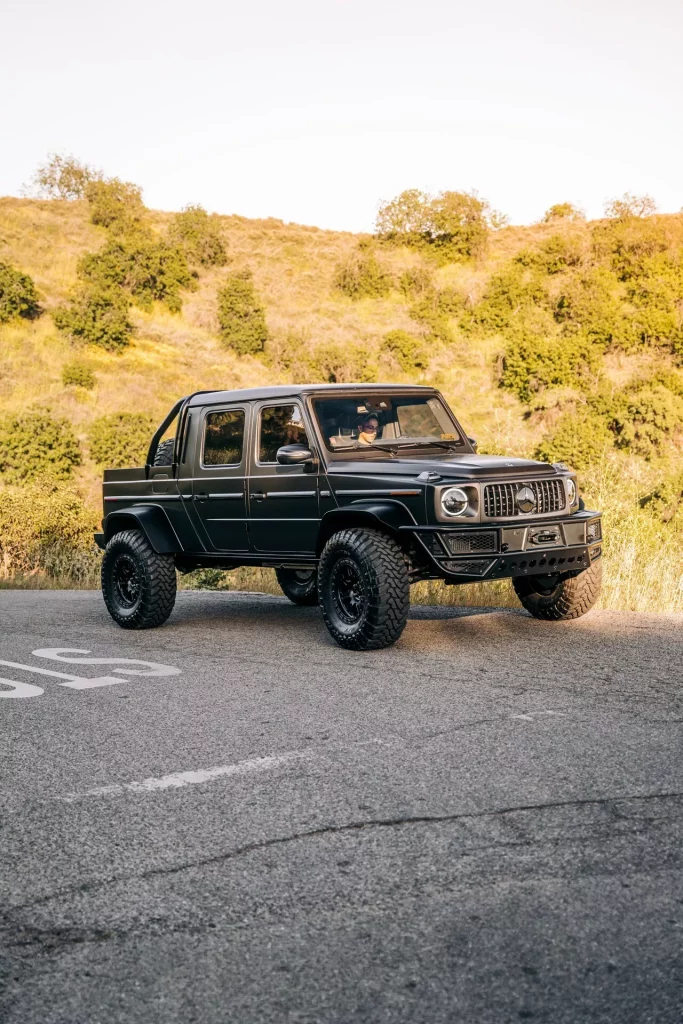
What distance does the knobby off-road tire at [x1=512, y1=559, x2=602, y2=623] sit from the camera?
8688mm

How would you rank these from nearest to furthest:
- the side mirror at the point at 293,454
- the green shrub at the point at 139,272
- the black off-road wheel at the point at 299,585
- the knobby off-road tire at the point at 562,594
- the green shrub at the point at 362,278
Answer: the side mirror at the point at 293,454 < the knobby off-road tire at the point at 562,594 < the black off-road wheel at the point at 299,585 < the green shrub at the point at 139,272 < the green shrub at the point at 362,278

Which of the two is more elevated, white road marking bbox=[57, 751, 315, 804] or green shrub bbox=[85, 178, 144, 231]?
green shrub bbox=[85, 178, 144, 231]

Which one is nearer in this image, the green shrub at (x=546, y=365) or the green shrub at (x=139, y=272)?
the green shrub at (x=546, y=365)

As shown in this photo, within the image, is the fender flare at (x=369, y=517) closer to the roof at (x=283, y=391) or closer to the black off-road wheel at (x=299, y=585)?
the roof at (x=283, y=391)

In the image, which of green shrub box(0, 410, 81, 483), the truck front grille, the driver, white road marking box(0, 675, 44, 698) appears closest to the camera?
white road marking box(0, 675, 44, 698)

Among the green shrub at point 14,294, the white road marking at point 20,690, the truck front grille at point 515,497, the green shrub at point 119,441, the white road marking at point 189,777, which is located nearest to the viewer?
the white road marking at point 189,777

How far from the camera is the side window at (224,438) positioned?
927 centimetres

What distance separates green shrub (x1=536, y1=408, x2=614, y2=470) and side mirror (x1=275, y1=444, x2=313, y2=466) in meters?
24.4

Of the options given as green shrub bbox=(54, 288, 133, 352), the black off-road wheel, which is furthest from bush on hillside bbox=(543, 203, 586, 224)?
the black off-road wheel

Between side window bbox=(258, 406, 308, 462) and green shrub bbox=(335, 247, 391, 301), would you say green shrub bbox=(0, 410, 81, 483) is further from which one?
side window bbox=(258, 406, 308, 462)

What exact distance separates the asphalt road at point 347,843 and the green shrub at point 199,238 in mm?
48433

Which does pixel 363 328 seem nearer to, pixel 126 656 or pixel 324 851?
pixel 126 656

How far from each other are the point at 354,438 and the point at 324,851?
17.5 feet

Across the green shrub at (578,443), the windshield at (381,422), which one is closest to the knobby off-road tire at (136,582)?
the windshield at (381,422)
